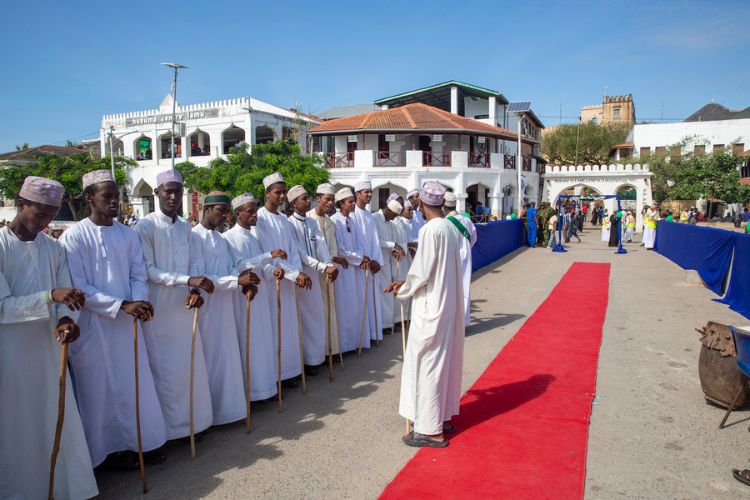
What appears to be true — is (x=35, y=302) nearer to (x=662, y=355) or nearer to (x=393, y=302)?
(x=393, y=302)

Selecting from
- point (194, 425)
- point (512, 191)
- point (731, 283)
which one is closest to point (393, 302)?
point (194, 425)

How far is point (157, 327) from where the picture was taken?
3.94 meters

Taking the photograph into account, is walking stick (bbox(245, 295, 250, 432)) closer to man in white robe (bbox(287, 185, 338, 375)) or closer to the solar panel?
man in white robe (bbox(287, 185, 338, 375))

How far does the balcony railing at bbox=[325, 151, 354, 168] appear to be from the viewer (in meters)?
31.3

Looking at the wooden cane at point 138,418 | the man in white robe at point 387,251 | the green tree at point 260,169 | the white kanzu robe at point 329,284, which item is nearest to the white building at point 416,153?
the green tree at point 260,169

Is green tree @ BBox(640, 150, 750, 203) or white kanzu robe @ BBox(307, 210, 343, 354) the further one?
green tree @ BBox(640, 150, 750, 203)

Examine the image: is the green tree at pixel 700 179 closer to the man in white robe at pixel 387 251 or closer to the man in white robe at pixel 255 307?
the man in white robe at pixel 387 251

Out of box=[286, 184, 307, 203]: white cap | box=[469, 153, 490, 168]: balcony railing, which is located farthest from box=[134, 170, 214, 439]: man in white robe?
box=[469, 153, 490, 168]: balcony railing

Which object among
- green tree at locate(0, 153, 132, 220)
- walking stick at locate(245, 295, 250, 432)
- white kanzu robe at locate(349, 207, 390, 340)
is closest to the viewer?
walking stick at locate(245, 295, 250, 432)

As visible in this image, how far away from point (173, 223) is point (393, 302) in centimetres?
415

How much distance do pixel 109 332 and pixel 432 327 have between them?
230 centimetres

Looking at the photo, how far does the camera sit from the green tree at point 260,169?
22219 mm

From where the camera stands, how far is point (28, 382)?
10.1 ft

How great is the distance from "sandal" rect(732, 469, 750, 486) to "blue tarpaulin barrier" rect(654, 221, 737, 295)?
8349mm
